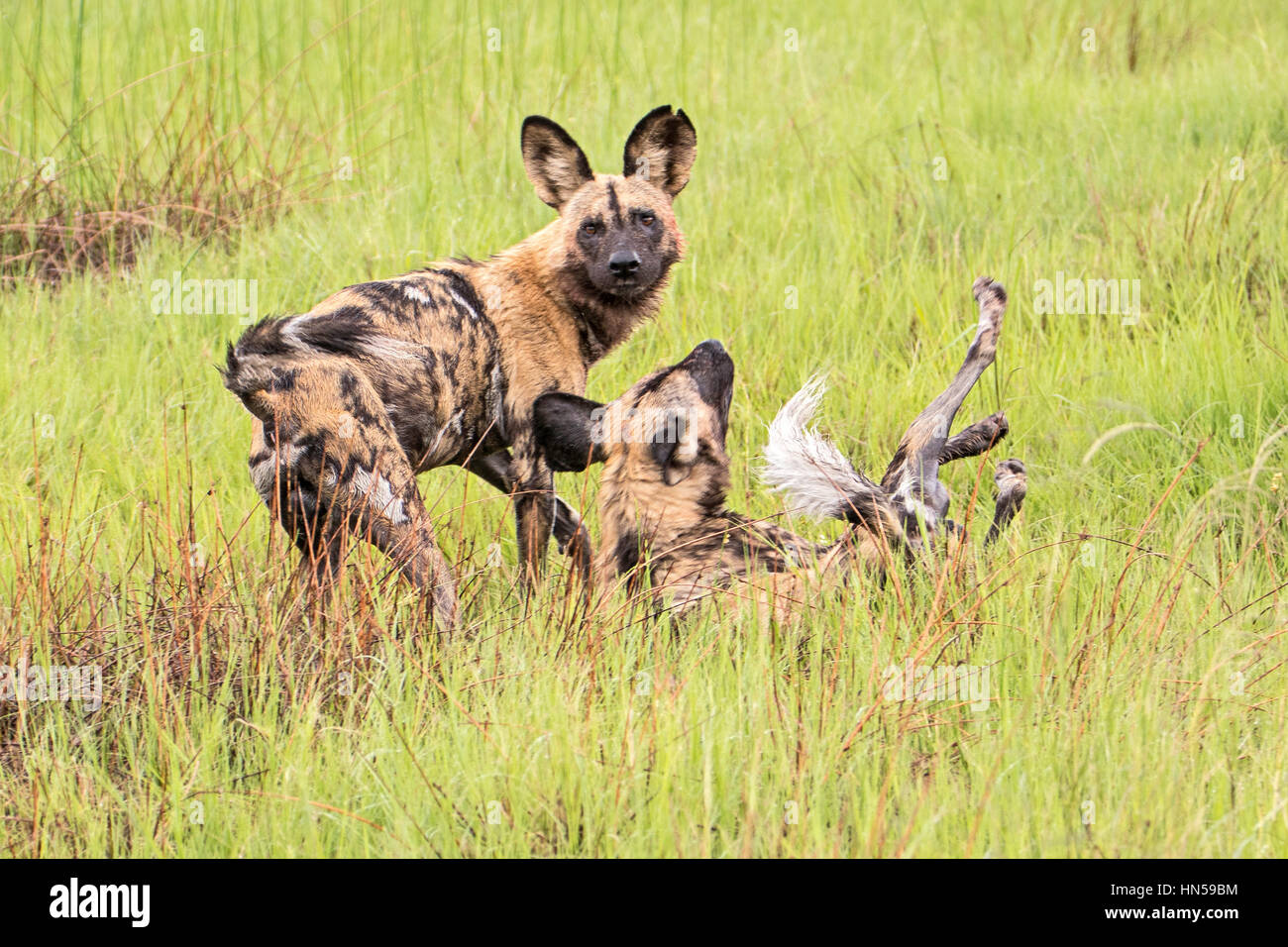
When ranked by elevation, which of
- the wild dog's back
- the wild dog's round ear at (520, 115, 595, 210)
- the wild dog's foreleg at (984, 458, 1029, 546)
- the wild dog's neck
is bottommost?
A: the wild dog's foreleg at (984, 458, 1029, 546)

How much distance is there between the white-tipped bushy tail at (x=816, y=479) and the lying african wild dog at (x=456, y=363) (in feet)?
2.23

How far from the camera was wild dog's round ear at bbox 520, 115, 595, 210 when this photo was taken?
5203 millimetres

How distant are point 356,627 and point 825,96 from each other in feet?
18.3

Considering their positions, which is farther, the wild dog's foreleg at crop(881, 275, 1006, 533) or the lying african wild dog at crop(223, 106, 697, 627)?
the wild dog's foreleg at crop(881, 275, 1006, 533)

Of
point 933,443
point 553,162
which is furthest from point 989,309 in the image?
point 553,162

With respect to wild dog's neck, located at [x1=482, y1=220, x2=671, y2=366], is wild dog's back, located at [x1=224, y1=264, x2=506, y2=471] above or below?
below

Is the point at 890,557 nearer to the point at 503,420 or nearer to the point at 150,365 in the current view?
the point at 503,420

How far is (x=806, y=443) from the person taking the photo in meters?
4.21

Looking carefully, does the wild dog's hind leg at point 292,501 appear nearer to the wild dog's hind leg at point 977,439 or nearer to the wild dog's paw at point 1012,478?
the wild dog's hind leg at point 977,439

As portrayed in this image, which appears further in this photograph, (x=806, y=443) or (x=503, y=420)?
(x=503, y=420)

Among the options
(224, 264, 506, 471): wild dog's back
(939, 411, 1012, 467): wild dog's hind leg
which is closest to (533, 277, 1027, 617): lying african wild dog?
(939, 411, 1012, 467): wild dog's hind leg

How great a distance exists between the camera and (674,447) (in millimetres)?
4090

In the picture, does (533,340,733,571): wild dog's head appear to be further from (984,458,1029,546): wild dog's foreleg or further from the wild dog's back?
(984,458,1029,546): wild dog's foreleg

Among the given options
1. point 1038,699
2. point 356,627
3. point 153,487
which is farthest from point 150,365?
point 1038,699
